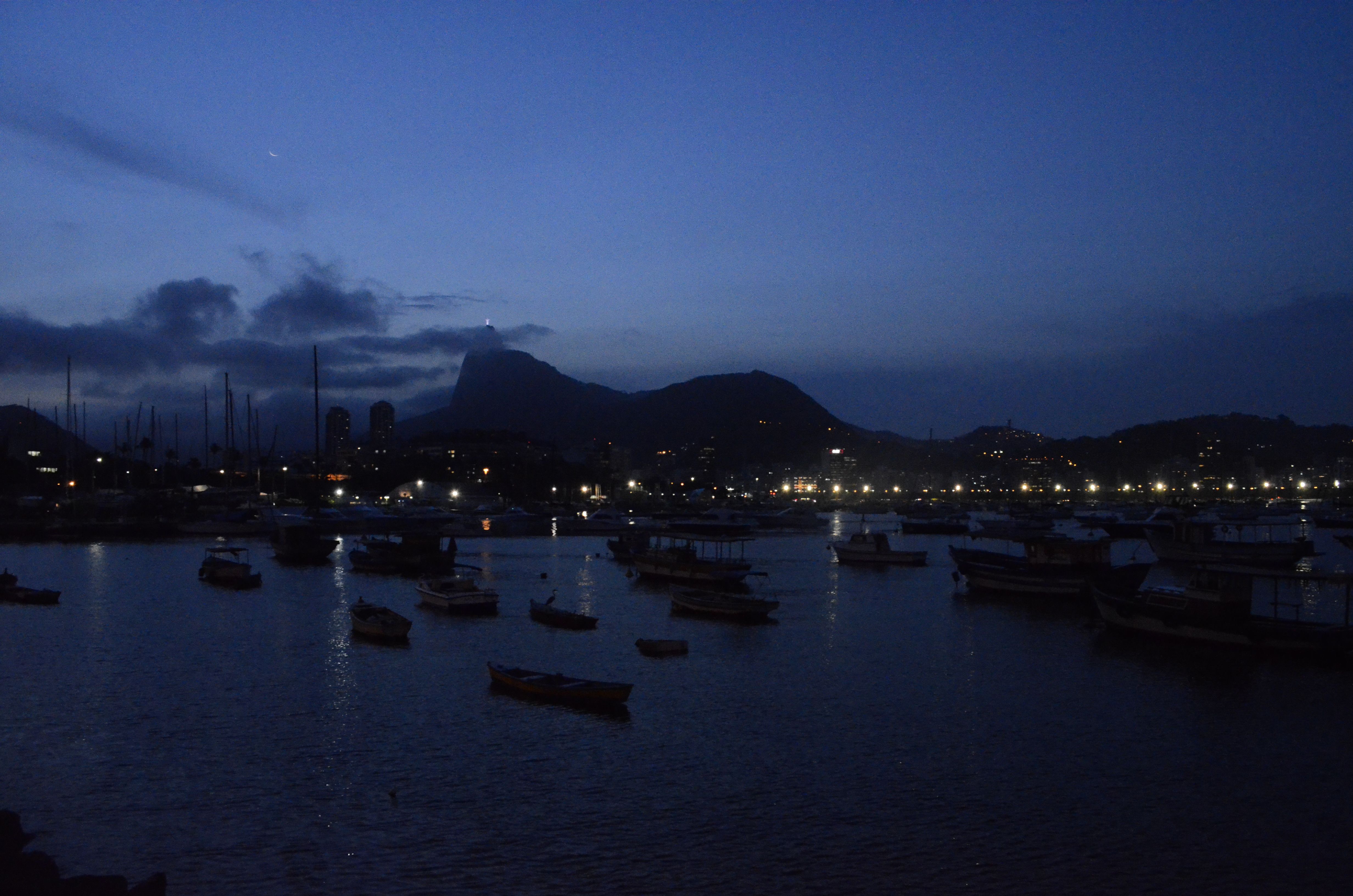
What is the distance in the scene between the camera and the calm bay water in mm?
11992

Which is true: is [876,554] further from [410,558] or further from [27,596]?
[27,596]

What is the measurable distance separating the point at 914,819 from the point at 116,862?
9.84 meters

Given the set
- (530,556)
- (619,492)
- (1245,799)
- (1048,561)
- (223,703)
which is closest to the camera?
(1245,799)

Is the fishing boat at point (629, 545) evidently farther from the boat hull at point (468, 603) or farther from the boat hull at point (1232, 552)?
the boat hull at point (1232, 552)

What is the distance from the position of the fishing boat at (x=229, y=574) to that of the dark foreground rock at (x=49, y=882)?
108 ft

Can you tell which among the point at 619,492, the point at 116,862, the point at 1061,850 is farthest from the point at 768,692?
the point at 619,492

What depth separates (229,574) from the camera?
4234 cm

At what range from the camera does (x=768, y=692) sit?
21.4 m

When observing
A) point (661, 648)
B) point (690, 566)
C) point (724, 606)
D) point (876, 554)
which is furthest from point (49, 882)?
point (876, 554)

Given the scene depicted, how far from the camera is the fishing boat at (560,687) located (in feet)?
62.7

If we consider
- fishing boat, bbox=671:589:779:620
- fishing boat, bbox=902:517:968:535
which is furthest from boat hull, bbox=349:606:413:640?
fishing boat, bbox=902:517:968:535

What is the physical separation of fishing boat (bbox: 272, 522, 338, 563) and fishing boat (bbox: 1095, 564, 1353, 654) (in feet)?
126

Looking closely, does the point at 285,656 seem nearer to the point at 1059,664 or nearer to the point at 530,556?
the point at 1059,664

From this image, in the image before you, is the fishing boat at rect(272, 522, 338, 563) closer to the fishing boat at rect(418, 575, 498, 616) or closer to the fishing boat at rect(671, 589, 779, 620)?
the fishing boat at rect(418, 575, 498, 616)
